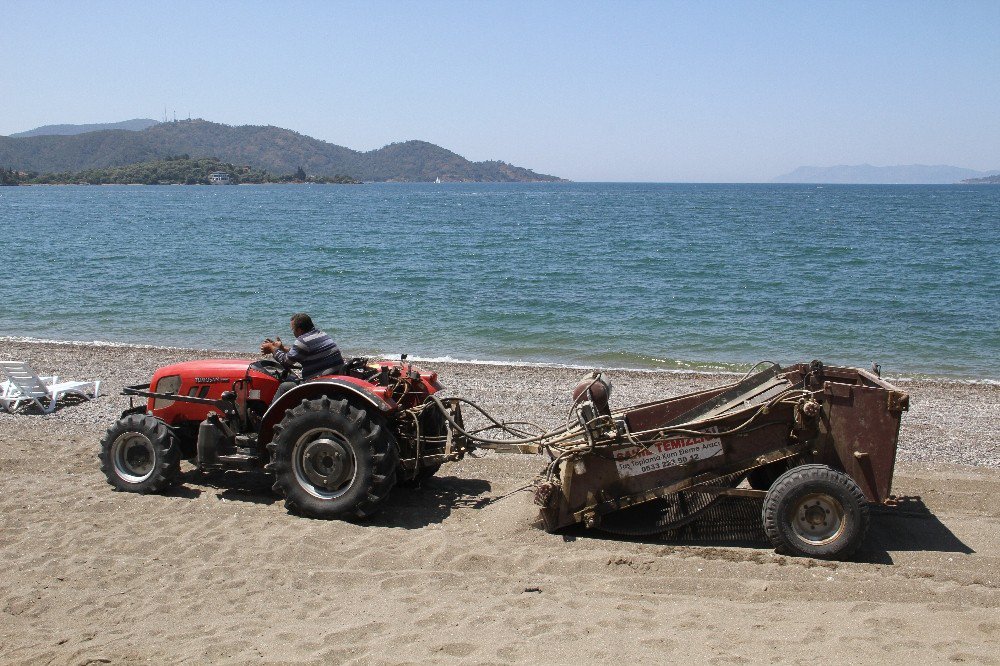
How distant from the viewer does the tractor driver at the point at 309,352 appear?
23.5 feet

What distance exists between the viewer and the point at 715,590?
549 cm

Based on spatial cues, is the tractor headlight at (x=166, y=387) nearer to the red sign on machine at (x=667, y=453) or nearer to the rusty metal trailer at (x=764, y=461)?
the rusty metal trailer at (x=764, y=461)

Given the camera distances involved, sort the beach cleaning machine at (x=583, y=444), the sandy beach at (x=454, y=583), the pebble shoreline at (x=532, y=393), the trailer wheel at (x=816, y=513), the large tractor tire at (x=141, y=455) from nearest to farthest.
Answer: the sandy beach at (x=454, y=583) < the trailer wheel at (x=816, y=513) < the beach cleaning machine at (x=583, y=444) < the large tractor tire at (x=141, y=455) < the pebble shoreline at (x=532, y=393)

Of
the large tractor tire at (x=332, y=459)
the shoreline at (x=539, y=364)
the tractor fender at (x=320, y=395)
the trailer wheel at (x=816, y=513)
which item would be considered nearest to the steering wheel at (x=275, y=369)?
the tractor fender at (x=320, y=395)

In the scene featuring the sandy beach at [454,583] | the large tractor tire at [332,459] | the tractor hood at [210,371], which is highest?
the tractor hood at [210,371]

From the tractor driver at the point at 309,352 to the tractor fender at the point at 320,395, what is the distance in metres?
0.22

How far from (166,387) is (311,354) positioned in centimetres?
160

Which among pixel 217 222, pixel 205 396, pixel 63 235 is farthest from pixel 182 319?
pixel 217 222

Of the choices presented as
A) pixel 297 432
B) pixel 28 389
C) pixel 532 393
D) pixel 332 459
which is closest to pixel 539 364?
pixel 532 393

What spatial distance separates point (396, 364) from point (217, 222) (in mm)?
55498

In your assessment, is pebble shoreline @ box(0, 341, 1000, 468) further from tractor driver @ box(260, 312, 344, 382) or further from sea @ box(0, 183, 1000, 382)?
tractor driver @ box(260, 312, 344, 382)

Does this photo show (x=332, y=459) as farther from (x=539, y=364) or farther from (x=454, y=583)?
(x=539, y=364)

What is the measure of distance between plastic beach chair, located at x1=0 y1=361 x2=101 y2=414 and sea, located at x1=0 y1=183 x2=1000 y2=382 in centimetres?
578

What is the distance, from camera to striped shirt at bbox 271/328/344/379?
7164mm
